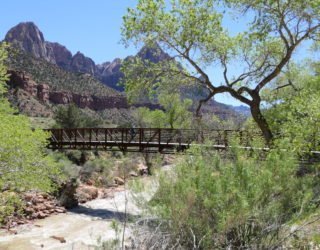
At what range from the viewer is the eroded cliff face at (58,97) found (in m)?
73.0

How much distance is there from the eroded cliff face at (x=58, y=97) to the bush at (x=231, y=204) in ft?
176

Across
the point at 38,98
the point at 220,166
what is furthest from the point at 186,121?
the point at 38,98

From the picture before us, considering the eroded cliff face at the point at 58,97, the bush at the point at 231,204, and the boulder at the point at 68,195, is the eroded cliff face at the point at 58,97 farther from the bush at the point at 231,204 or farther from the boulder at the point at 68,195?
the bush at the point at 231,204

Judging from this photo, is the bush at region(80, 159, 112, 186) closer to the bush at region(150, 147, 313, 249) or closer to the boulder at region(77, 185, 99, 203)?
the boulder at region(77, 185, 99, 203)

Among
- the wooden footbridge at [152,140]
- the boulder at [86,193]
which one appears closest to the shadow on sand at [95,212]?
the boulder at [86,193]

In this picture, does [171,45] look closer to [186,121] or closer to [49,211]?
[49,211]

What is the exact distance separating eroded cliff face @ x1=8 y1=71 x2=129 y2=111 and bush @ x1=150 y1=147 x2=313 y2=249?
53570mm

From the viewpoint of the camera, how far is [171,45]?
14.7 metres

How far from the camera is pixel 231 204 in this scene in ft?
22.9

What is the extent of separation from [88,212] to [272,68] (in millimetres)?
10729

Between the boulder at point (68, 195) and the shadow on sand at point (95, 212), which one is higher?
the boulder at point (68, 195)

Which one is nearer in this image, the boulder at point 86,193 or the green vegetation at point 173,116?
the boulder at point 86,193

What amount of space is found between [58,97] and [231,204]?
83440 mm

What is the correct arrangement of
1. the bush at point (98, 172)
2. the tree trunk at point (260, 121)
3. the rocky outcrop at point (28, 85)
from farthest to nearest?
1. the rocky outcrop at point (28, 85)
2. the bush at point (98, 172)
3. the tree trunk at point (260, 121)
